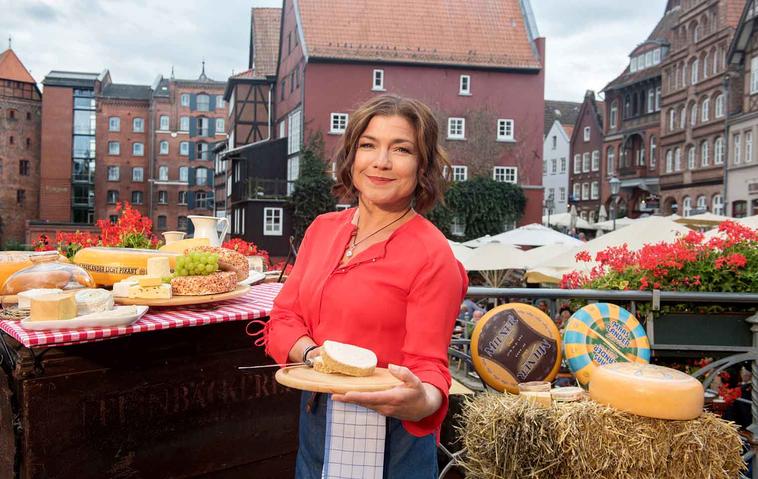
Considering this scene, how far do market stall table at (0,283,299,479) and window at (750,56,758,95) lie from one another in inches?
1449

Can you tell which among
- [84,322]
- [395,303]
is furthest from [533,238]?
[395,303]

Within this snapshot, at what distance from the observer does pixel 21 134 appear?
6072 centimetres

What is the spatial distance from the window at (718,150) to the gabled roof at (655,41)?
29.5 feet

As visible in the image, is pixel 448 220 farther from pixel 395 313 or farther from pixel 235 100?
pixel 395 313

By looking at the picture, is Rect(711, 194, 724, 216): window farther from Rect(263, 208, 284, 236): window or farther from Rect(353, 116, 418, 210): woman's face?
Rect(353, 116, 418, 210): woman's face

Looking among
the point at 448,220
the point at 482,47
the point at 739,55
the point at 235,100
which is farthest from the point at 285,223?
the point at 739,55

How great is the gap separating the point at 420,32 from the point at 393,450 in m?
33.0

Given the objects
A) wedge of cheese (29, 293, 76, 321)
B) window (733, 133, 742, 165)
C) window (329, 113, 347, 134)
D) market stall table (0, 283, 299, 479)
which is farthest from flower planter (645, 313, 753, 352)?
window (733, 133, 742, 165)

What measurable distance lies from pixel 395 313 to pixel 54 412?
1539 millimetres

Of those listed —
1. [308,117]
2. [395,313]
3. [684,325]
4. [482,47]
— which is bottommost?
[684,325]

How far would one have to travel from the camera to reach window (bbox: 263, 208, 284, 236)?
3095cm

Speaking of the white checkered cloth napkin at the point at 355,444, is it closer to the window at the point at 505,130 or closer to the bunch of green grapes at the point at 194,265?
the bunch of green grapes at the point at 194,265

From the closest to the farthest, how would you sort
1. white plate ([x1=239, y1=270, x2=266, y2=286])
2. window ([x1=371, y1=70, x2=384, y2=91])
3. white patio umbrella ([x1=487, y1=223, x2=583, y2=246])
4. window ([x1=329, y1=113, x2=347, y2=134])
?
white plate ([x1=239, y1=270, x2=266, y2=286]) < white patio umbrella ([x1=487, y1=223, x2=583, y2=246]) < window ([x1=329, y1=113, x2=347, y2=134]) < window ([x1=371, y1=70, x2=384, y2=91])

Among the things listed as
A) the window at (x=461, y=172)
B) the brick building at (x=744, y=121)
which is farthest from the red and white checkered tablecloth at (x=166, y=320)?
the brick building at (x=744, y=121)
